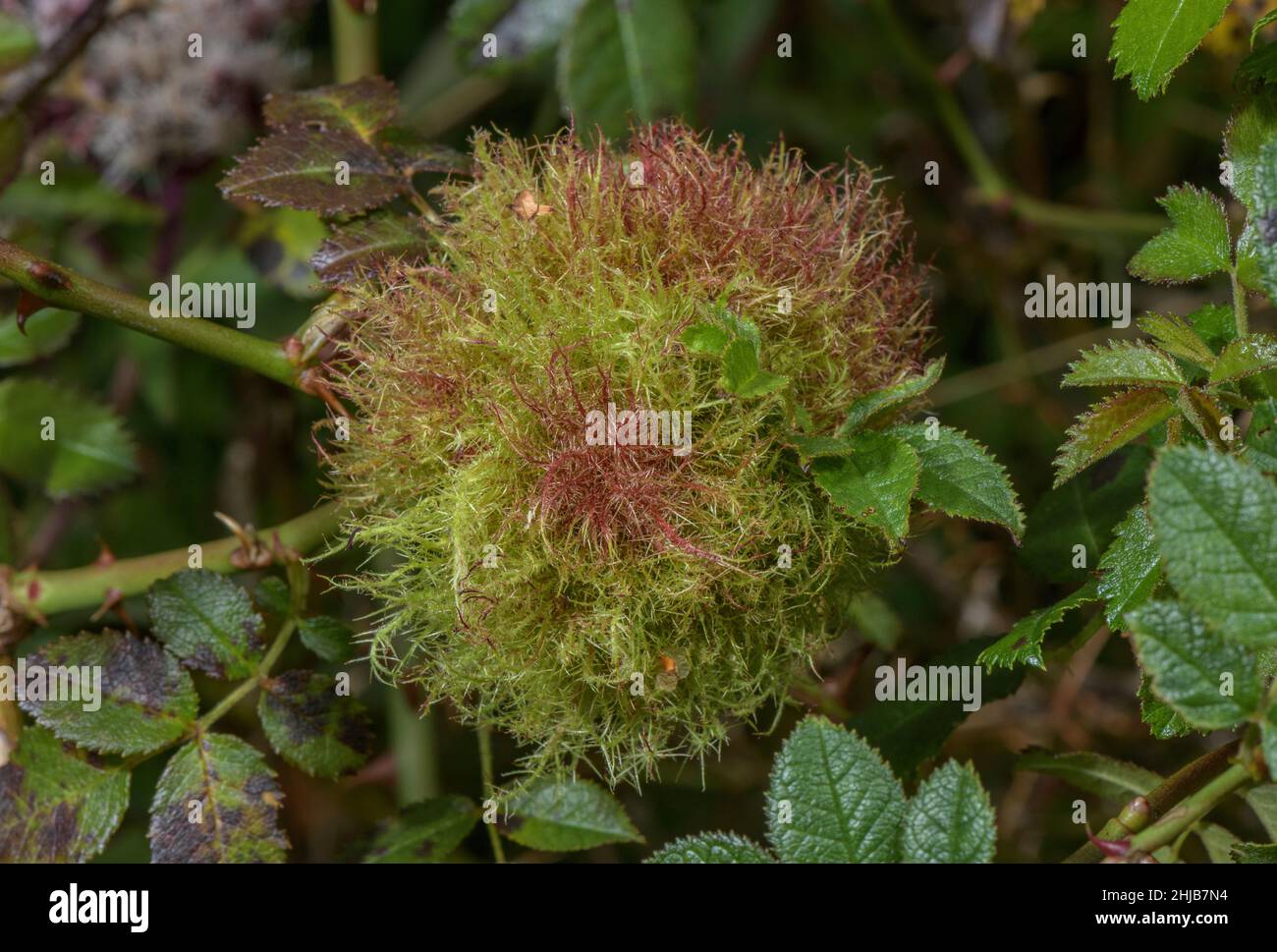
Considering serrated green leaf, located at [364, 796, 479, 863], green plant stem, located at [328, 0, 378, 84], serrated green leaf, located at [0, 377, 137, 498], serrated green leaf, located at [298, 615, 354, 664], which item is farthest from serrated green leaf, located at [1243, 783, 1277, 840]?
green plant stem, located at [328, 0, 378, 84]

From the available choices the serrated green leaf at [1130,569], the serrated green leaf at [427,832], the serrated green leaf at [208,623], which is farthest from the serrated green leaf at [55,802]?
the serrated green leaf at [1130,569]

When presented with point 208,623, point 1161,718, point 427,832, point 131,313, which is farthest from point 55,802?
point 1161,718

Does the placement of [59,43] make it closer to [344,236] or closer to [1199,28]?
[344,236]

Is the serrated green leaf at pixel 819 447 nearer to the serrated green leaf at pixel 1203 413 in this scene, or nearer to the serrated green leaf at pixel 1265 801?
the serrated green leaf at pixel 1203 413

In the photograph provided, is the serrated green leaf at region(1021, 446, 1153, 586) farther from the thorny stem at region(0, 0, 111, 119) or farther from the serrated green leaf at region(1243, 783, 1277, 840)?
the thorny stem at region(0, 0, 111, 119)

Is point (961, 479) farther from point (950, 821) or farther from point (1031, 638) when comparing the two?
point (950, 821)

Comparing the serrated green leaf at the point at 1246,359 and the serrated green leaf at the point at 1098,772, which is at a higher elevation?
the serrated green leaf at the point at 1246,359
